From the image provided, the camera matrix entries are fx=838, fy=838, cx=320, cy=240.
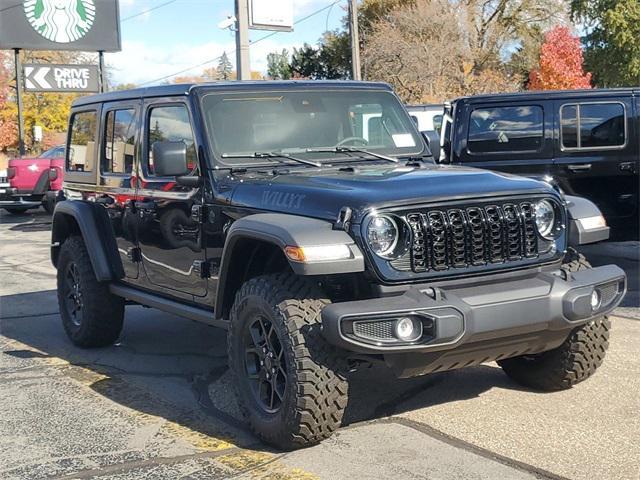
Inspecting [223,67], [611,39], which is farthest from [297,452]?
[223,67]

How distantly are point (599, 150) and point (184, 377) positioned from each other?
5.20m

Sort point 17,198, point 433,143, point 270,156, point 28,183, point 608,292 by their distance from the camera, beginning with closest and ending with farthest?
point 608,292, point 270,156, point 433,143, point 28,183, point 17,198

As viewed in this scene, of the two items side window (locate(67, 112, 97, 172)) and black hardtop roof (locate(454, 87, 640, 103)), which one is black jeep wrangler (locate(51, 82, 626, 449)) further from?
black hardtop roof (locate(454, 87, 640, 103))

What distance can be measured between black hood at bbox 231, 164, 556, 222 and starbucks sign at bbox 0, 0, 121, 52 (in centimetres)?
2494

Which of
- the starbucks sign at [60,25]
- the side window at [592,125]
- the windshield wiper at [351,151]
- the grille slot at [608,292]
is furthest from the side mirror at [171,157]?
the starbucks sign at [60,25]

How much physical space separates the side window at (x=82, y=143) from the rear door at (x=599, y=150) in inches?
185

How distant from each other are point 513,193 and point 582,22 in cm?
3228

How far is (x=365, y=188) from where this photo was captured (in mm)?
4309

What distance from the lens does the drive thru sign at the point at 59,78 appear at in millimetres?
26578

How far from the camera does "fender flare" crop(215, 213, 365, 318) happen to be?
3930mm

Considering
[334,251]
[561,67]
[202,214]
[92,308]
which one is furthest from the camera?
[561,67]

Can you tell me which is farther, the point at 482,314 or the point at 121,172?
the point at 121,172

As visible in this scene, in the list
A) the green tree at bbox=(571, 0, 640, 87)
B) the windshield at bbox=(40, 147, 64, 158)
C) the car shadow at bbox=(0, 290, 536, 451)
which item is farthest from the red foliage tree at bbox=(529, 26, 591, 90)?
the car shadow at bbox=(0, 290, 536, 451)

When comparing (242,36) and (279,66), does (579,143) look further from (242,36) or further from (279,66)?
(279,66)
